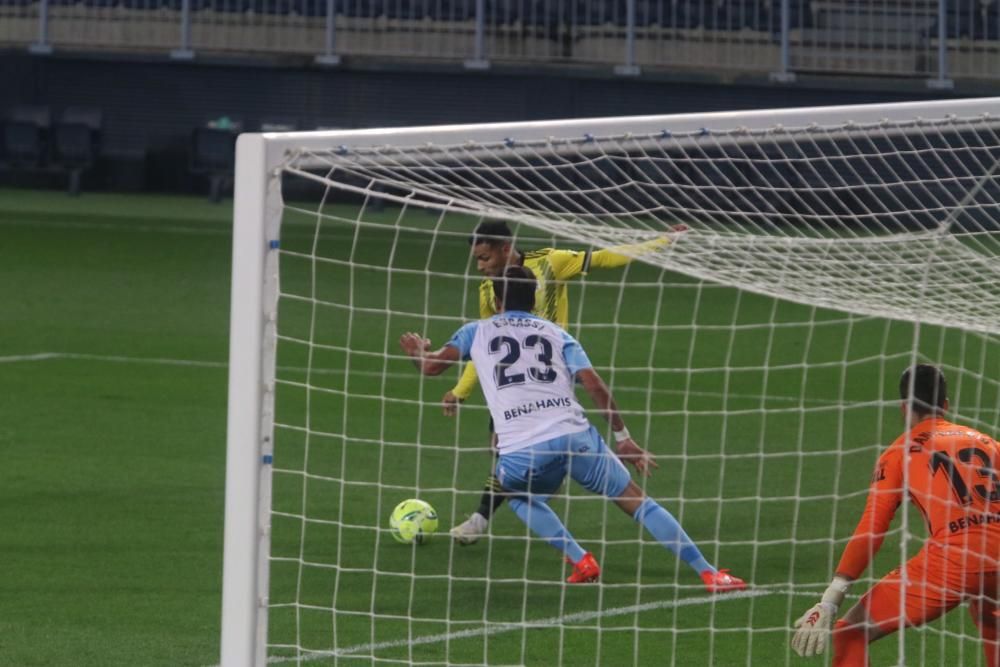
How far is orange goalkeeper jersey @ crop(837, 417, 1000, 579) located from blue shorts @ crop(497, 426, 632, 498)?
178 centimetres

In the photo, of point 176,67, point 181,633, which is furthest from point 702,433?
point 176,67

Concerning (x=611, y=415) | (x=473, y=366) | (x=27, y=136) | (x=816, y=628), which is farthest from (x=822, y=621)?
(x=27, y=136)

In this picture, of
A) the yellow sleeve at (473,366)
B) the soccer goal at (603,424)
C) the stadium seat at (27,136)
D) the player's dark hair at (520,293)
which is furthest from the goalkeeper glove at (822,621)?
the stadium seat at (27,136)

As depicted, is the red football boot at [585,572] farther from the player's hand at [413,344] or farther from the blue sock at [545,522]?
the player's hand at [413,344]

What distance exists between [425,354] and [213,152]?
64.1ft

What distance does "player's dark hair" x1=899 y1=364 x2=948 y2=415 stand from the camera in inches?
230

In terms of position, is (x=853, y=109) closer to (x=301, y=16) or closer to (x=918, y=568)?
(x=918, y=568)

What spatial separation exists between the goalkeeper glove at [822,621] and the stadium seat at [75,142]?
→ 21794 mm

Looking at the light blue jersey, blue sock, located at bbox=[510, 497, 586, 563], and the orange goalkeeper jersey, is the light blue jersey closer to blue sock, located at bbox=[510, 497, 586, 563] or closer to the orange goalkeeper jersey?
blue sock, located at bbox=[510, 497, 586, 563]

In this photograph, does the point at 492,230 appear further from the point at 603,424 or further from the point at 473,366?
the point at 603,424

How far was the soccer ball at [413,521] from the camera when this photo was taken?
8.48 meters

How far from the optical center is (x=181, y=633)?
6918 mm

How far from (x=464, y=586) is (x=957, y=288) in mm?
2672

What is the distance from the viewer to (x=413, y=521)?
851 centimetres
